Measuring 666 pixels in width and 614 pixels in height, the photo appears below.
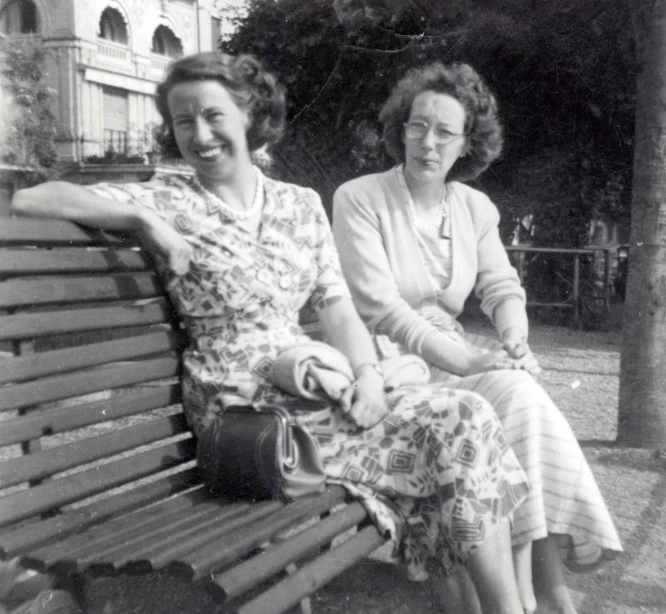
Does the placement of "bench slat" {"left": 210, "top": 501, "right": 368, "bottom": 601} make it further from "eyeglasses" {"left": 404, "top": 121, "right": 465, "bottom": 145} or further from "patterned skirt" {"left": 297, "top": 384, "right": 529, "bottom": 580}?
"eyeglasses" {"left": 404, "top": 121, "right": 465, "bottom": 145}

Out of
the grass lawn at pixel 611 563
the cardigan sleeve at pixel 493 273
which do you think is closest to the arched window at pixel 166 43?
the cardigan sleeve at pixel 493 273

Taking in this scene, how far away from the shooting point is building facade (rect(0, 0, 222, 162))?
2.44 meters

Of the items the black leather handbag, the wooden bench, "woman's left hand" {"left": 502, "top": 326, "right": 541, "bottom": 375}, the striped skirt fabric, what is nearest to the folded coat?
the black leather handbag

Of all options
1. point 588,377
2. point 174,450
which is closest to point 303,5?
point 174,450

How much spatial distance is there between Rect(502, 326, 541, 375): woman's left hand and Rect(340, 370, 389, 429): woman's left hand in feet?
1.94

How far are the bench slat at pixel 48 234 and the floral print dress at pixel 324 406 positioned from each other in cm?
14

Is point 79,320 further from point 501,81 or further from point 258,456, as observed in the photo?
point 501,81

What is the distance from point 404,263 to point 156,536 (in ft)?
5.30

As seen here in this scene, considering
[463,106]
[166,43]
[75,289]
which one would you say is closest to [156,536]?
[75,289]

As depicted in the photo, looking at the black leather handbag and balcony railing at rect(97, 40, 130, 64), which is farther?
balcony railing at rect(97, 40, 130, 64)

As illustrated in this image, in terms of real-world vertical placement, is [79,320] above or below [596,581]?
above

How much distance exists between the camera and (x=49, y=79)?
8.23ft

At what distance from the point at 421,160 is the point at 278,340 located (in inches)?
40.9

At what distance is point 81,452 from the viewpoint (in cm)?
199
